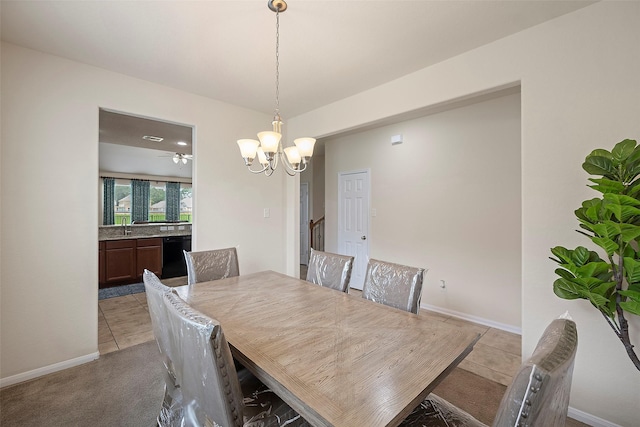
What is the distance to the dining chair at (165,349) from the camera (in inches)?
48.7

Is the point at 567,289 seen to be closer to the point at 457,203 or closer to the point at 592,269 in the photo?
the point at 592,269

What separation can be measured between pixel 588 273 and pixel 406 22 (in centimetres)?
188

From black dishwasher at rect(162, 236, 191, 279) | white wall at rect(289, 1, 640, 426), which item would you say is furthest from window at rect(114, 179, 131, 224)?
white wall at rect(289, 1, 640, 426)

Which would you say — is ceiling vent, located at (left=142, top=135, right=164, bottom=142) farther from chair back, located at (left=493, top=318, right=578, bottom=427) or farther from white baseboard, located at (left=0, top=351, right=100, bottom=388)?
chair back, located at (left=493, top=318, right=578, bottom=427)

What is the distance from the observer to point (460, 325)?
3.10 metres

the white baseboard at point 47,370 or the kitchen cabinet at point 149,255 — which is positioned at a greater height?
the kitchen cabinet at point 149,255

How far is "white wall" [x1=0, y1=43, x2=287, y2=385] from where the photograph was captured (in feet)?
6.97

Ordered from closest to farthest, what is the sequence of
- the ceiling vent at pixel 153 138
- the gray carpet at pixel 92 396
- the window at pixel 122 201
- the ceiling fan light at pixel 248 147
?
the gray carpet at pixel 92 396 → the ceiling fan light at pixel 248 147 → the ceiling vent at pixel 153 138 → the window at pixel 122 201

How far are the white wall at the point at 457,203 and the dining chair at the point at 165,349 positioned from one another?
126 inches

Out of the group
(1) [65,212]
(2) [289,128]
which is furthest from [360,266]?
(1) [65,212]

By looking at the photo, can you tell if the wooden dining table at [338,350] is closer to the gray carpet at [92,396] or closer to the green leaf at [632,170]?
the gray carpet at [92,396]

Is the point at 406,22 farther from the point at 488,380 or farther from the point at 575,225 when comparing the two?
the point at 488,380

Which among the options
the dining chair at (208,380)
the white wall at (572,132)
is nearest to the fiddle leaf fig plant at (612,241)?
the white wall at (572,132)

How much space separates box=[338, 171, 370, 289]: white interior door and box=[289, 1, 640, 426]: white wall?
2453 mm
